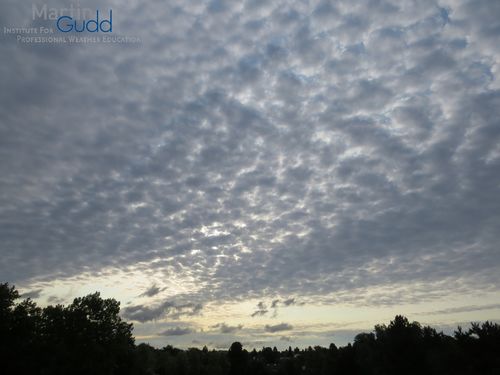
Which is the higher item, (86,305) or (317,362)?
(86,305)

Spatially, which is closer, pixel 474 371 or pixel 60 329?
pixel 474 371

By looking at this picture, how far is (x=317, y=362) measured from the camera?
137 metres

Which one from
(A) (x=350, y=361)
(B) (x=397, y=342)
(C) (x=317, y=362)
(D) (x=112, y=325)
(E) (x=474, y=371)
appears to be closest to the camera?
(E) (x=474, y=371)

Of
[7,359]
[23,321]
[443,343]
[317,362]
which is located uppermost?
[23,321]

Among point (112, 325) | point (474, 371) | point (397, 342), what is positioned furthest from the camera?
point (112, 325)

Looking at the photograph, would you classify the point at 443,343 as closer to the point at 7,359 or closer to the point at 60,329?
the point at 60,329

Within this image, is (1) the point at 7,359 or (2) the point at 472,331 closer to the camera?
(2) the point at 472,331

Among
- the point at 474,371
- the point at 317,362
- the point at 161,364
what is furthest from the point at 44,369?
the point at 317,362

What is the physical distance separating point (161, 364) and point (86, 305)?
78801 mm

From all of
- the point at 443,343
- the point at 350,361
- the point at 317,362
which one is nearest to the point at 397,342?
the point at 443,343

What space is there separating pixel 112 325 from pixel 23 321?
14.9 metres

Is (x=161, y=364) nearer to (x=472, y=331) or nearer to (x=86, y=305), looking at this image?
(x=86, y=305)

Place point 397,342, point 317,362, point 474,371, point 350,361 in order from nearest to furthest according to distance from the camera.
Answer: point 474,371, point 397,342, point 350,361, point 317,362

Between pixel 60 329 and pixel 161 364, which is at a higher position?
pixel 60 329
